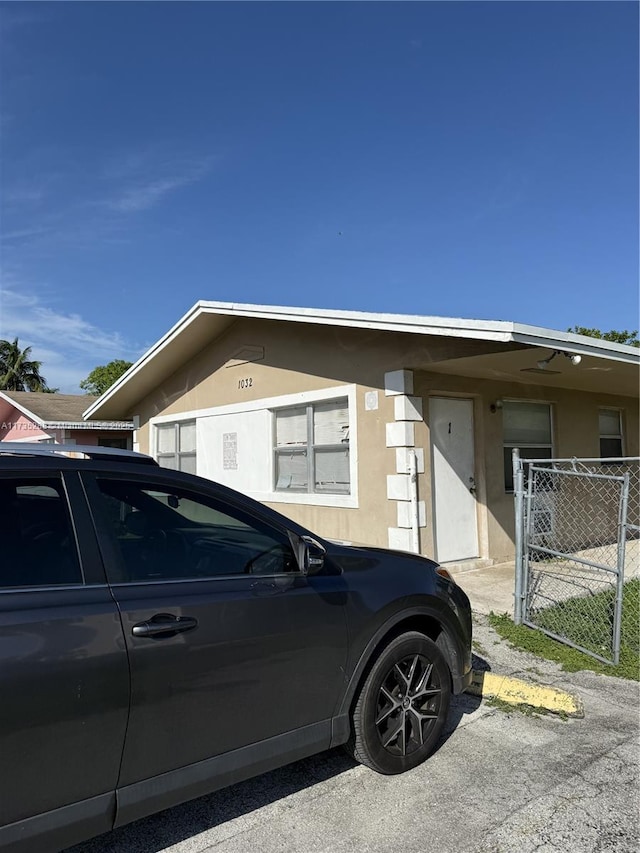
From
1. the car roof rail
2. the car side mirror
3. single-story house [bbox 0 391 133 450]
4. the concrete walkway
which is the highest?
single-story house [bbox 0 391 133 450]

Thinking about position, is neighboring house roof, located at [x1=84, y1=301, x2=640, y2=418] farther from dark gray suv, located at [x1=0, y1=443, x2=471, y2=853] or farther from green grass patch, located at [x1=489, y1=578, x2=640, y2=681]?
dark gray suv, located at [x1=0, y1=443, x2=471, y2=853]

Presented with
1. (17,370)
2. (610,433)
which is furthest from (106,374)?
(610,433)

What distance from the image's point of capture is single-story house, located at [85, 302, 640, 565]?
24.6 ft

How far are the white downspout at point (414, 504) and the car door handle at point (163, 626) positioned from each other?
5.37 meters

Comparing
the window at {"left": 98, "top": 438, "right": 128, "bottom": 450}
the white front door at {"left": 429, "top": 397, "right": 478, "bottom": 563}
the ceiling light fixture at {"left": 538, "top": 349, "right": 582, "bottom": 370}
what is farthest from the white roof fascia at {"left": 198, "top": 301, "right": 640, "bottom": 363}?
the window at {"left": 98, "top": 438, "right": 128, "bottom": 450}

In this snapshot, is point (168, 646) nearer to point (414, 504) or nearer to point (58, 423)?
point (414, 504)

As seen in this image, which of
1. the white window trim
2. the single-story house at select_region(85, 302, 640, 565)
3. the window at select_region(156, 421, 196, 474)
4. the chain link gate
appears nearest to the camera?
the chain link gate

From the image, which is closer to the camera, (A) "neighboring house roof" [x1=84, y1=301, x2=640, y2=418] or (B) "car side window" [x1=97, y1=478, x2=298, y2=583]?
(B) "car side window" [x1=97, y1=478, x2=298, y2=583]

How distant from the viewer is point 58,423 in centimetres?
1503

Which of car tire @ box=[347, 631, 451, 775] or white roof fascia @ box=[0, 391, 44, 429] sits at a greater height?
white roof fascia @ box=[0, 391, 44, 429]

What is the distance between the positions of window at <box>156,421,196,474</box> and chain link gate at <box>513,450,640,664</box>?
6244mm

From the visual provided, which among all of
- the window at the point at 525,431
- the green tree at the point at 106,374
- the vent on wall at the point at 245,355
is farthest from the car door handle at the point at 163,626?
the green tree at the point at 106,374

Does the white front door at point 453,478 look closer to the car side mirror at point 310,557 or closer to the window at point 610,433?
the window at point 610,433

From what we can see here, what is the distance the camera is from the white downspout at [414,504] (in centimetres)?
773
